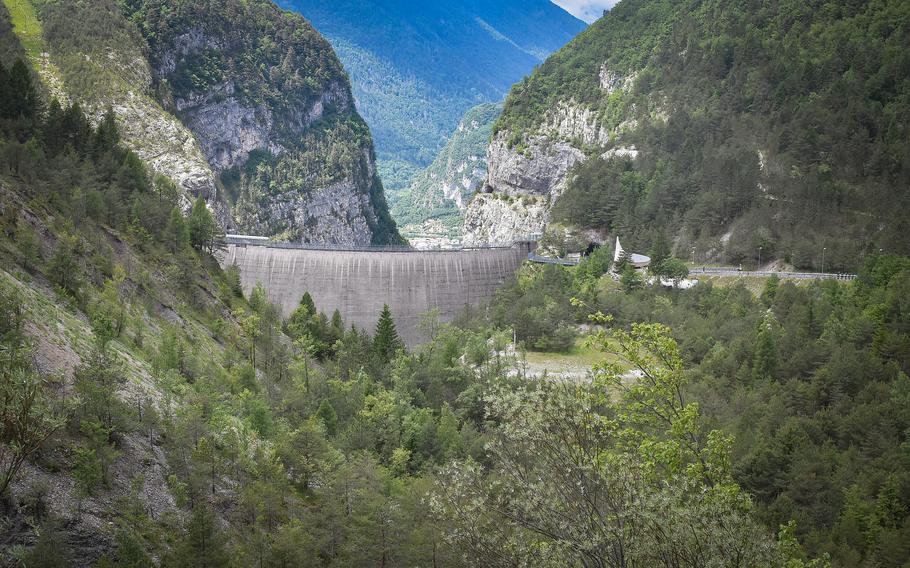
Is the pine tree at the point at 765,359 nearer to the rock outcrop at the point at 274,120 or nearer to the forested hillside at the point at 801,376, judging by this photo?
the forested hillside at the point at 801,376

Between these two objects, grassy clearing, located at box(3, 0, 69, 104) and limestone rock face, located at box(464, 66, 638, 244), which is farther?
limestone rock face, located at box(464, 66, 638, 244)

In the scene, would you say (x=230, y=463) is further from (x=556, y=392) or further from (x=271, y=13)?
(x=271, y=13)

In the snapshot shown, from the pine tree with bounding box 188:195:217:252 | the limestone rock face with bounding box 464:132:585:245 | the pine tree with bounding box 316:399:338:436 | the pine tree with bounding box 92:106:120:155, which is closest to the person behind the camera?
the pine tree with bounding box 316:399:338:436

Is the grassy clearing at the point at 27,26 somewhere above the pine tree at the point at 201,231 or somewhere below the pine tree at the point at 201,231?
above

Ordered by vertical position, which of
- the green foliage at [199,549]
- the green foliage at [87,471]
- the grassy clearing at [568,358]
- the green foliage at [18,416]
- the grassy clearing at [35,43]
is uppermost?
the grassy clearing at [35,43]

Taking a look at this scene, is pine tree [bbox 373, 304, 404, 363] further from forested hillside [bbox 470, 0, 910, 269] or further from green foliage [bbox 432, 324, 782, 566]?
green foliage [bbox 432, 324, 782, 566]

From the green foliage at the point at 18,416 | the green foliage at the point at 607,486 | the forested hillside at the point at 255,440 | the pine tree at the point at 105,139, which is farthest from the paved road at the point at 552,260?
the green foliage at the point at 607,486

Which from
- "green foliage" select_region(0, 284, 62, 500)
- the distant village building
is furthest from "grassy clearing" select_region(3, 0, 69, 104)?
"green foliage" select_region(0, 284, 62, 500)
